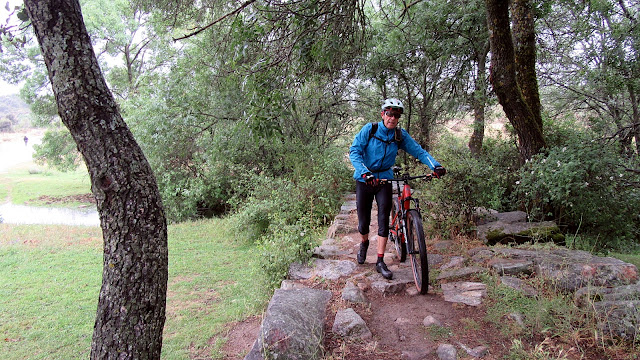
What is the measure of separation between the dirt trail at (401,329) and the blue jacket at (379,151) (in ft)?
4.09

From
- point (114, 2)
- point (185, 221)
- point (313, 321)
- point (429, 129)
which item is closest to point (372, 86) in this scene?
point (429, 129)

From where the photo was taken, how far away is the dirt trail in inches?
113

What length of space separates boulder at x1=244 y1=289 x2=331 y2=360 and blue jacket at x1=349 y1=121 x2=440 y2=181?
145cm

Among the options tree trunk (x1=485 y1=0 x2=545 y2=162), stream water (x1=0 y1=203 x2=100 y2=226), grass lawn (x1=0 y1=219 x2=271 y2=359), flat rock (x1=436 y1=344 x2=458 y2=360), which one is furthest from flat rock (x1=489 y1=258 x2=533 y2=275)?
stream water (x1=0 y1=203 x2=100 y2=226)

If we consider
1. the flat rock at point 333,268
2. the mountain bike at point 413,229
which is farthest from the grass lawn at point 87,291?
the mountain bike at point 413,229

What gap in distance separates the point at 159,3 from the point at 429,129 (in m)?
7.54

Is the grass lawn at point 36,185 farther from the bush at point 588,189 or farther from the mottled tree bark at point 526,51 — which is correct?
the bush at point 588,189

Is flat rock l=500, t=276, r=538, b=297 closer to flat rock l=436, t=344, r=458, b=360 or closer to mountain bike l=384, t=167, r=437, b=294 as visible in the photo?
mountain bike l=384, t=167, r=437, b=294

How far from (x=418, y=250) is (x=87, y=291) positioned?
216 inches

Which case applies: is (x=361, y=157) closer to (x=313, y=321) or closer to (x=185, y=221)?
(x=313, y=321)

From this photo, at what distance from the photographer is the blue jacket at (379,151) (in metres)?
3.96

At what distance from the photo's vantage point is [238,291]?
5676 millimetres

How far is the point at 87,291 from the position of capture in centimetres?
613

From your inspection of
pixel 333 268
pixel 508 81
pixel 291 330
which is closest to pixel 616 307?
pixel 291 330
